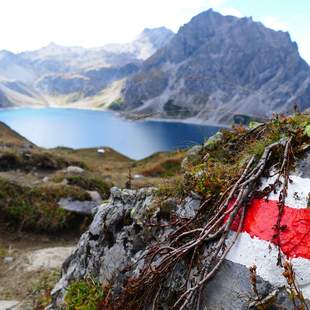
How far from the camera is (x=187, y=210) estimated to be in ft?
23.6

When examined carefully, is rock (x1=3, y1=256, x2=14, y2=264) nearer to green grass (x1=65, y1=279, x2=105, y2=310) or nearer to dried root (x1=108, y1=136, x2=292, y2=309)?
green grass (x1=65, y1=279, x2=105, y2=310)

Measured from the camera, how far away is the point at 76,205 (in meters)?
20.6

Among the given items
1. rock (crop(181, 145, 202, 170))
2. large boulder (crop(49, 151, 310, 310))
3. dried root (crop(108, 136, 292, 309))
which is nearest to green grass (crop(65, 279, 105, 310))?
large boulder (crop(49, 151, 310, 310))

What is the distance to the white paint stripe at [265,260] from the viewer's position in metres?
5.20

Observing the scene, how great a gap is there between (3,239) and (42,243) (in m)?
1.61

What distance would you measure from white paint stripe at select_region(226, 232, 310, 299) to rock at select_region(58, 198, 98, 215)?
15.0m

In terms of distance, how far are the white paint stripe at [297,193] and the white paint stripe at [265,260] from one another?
720mm

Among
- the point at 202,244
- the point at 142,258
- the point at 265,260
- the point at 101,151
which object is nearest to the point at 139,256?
the point at 142,258

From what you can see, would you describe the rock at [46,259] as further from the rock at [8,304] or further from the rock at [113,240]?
the rock at [113,240]

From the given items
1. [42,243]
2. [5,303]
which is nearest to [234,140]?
[5,303]

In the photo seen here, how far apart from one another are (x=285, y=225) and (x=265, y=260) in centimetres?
55

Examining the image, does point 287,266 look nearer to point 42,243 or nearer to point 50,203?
point 42,243

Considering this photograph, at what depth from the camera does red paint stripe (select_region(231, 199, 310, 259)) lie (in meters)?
5.44

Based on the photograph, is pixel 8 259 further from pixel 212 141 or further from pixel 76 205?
pixel 212 141
